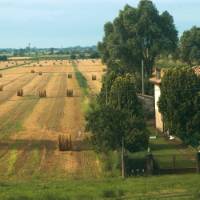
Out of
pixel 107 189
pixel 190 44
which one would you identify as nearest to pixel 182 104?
pixel 107 189

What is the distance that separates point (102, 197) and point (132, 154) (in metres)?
9.69

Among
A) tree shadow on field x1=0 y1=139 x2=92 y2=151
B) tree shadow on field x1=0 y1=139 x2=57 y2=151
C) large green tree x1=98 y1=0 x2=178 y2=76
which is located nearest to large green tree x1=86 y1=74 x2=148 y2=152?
tree shadow on field x1=0 y1=139 x2=92 y2=151

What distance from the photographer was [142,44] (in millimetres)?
68688

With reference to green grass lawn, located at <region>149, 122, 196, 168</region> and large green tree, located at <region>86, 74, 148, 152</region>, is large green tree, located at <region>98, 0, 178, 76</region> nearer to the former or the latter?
green grass lawn, located at <region>149, 122, 196, 168</region>

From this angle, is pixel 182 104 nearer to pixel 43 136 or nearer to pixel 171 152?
pixel 171 152

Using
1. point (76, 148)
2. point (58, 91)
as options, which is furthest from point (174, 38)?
point (76, 148)

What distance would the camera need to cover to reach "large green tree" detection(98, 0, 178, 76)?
224 feet

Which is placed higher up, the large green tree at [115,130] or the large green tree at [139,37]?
the large green tree at [139,37]

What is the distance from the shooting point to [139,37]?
2702 inches

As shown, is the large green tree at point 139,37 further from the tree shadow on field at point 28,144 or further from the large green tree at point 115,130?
the large green tree at point 115,130

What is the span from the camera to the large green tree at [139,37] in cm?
6831

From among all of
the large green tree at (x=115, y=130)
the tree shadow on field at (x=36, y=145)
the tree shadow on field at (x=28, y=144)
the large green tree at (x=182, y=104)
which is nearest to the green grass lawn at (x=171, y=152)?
the large green tree at (x=182, y=104)

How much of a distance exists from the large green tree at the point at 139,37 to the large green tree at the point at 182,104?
36.9m

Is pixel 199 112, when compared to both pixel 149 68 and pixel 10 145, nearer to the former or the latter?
A: pixel 10 145
